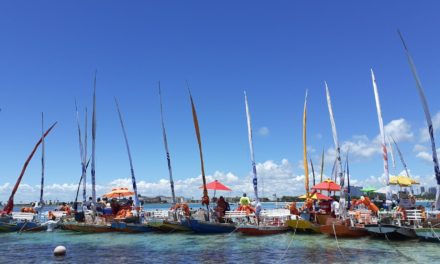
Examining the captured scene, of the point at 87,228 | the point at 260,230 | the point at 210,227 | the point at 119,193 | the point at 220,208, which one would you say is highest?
the point at 119,193

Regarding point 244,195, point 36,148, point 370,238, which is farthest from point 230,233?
point 36,148

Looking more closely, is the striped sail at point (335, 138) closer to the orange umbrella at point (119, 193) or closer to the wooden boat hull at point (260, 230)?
the wooden boat hull at point (260, 230)

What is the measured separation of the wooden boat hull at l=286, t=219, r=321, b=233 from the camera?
26.5m

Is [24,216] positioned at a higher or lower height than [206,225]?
higher

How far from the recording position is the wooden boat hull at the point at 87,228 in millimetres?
30562

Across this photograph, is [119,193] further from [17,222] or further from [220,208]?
[220,208]

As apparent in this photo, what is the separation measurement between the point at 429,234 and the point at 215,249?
11.5 metres

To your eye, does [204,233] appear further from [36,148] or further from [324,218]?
[36,148]

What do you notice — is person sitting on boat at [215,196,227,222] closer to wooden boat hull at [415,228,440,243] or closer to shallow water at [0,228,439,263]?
shallow water at [0,228,439,263]

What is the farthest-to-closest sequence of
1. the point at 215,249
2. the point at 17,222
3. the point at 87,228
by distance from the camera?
the point at 17,222 → the point at 87,228 → the point at 215,249

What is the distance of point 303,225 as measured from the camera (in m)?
26.8

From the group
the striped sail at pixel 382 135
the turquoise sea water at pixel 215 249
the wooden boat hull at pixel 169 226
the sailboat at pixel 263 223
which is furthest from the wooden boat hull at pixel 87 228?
the striped sail at pixel 382 135

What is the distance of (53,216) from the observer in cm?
3500

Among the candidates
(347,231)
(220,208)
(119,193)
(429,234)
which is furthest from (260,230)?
(119,193)
